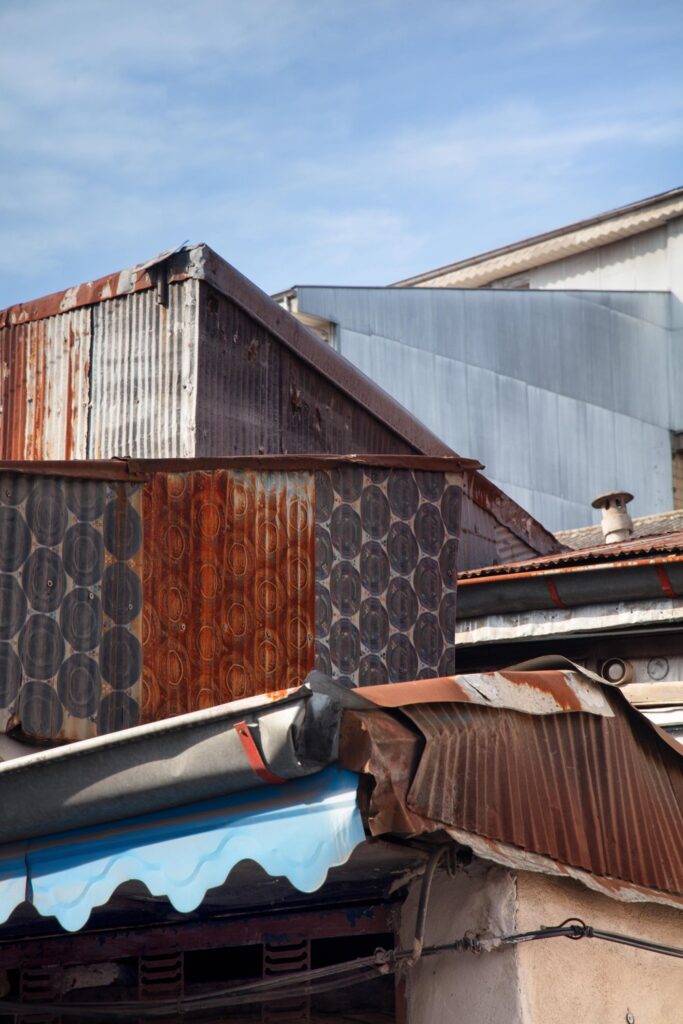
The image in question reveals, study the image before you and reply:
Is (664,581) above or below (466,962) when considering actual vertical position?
above

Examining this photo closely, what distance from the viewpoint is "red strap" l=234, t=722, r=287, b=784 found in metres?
4.01

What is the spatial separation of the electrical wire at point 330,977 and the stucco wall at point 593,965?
4 cm

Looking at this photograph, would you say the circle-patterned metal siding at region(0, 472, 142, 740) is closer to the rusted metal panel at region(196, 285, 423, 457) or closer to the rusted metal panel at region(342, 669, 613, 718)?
the rusted metal panel at region(196, 285, 423, 457)

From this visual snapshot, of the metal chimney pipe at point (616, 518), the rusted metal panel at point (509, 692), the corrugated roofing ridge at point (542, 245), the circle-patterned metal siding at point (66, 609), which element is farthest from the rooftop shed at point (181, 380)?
the corrugated roofing ridge at point (542, 245)

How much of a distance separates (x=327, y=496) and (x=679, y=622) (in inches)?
88.6

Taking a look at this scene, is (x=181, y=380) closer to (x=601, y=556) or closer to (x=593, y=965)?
(x=601, y=556)

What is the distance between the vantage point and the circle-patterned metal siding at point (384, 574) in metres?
7.08

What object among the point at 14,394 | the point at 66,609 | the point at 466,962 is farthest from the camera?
the point at 14,394

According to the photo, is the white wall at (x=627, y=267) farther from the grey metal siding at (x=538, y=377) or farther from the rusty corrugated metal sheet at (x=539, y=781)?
the rusty corrugated metal sheet at (x=539, y=781)

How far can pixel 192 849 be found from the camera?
428 centimetres

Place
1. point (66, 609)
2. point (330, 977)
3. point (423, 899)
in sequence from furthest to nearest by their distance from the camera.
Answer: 1. point (66, 609)
2. point (330, 977)
3. point (423, 899)

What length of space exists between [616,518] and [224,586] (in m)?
4.72

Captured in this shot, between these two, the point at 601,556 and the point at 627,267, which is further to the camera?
the point at 627,267

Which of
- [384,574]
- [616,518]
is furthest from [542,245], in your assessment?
[384,574]
